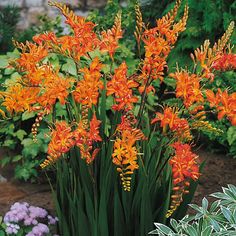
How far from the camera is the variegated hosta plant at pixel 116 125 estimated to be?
2584 millimetres

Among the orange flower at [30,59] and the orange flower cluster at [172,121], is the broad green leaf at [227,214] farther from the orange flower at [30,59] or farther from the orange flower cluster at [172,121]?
the orange flower at [30,59]

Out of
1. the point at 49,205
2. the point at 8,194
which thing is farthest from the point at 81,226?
the point at 8,194

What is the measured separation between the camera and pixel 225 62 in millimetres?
2621

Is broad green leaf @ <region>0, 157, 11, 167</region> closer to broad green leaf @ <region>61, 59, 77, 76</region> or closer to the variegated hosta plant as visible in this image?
broad green leaf @ <region>61, 59, 77, 76</region>

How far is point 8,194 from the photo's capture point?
4.32 m

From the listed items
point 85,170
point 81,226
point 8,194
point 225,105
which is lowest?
point 8,194

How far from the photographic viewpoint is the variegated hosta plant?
102 inches

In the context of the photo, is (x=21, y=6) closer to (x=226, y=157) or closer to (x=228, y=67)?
(x=226, y=157)

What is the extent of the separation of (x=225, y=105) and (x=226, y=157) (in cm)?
255

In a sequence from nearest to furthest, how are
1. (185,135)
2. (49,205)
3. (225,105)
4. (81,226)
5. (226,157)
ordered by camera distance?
1. (225,105)
2. (185,135)
3. (81,226)
4. (49,205)
5. (226,157)

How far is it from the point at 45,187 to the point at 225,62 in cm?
219

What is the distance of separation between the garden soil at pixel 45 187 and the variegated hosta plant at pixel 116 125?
3.55ft

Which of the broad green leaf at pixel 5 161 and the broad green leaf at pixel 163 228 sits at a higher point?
the broad green leaf at pixel 163 228

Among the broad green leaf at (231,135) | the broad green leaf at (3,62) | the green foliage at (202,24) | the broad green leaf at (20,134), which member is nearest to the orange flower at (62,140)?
the broad green leaf at (20,134)
